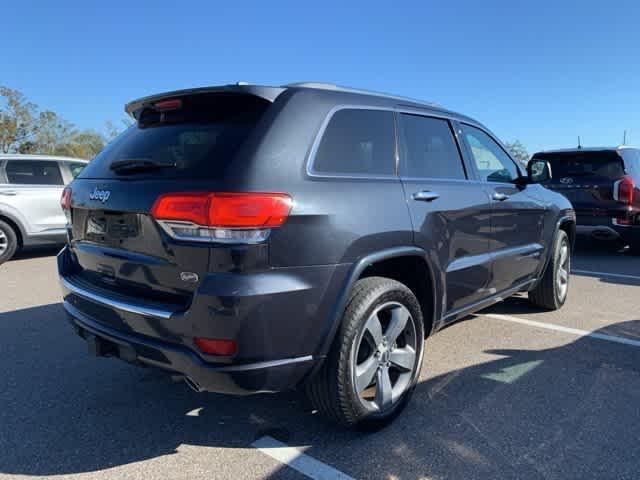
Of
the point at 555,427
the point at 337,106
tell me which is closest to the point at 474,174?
the point at 337,106

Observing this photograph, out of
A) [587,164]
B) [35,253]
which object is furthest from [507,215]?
[35,253]

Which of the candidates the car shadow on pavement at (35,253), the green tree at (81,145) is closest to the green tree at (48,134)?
the green tree at (81,145)

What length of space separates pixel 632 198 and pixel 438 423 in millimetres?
6747

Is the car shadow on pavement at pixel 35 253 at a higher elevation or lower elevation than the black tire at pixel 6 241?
lower

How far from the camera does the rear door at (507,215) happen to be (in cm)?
370

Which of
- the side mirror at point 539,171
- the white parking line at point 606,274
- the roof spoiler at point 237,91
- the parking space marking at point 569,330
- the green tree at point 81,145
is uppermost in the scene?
the green tree at point 81,145

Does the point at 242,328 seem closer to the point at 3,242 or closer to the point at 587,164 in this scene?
the point at 3,242

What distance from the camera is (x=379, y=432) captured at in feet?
8.63

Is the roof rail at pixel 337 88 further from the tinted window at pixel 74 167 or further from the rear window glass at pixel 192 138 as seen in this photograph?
the tinted window at pixel 74 167

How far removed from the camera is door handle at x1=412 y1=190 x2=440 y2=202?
2.83m

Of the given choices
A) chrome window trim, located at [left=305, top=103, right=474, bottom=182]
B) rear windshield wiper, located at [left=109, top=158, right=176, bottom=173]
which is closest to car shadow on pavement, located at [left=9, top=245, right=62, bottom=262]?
rear windshield wiper, located at [left=109, top=158, right=176, bottom=173]

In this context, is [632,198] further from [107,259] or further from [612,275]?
[107,259]

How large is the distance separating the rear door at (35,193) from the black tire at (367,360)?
6.97 meters

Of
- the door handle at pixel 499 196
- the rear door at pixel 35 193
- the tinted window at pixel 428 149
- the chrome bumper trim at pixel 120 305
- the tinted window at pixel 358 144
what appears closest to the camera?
the chrome bumper trim at pixel 120 305
